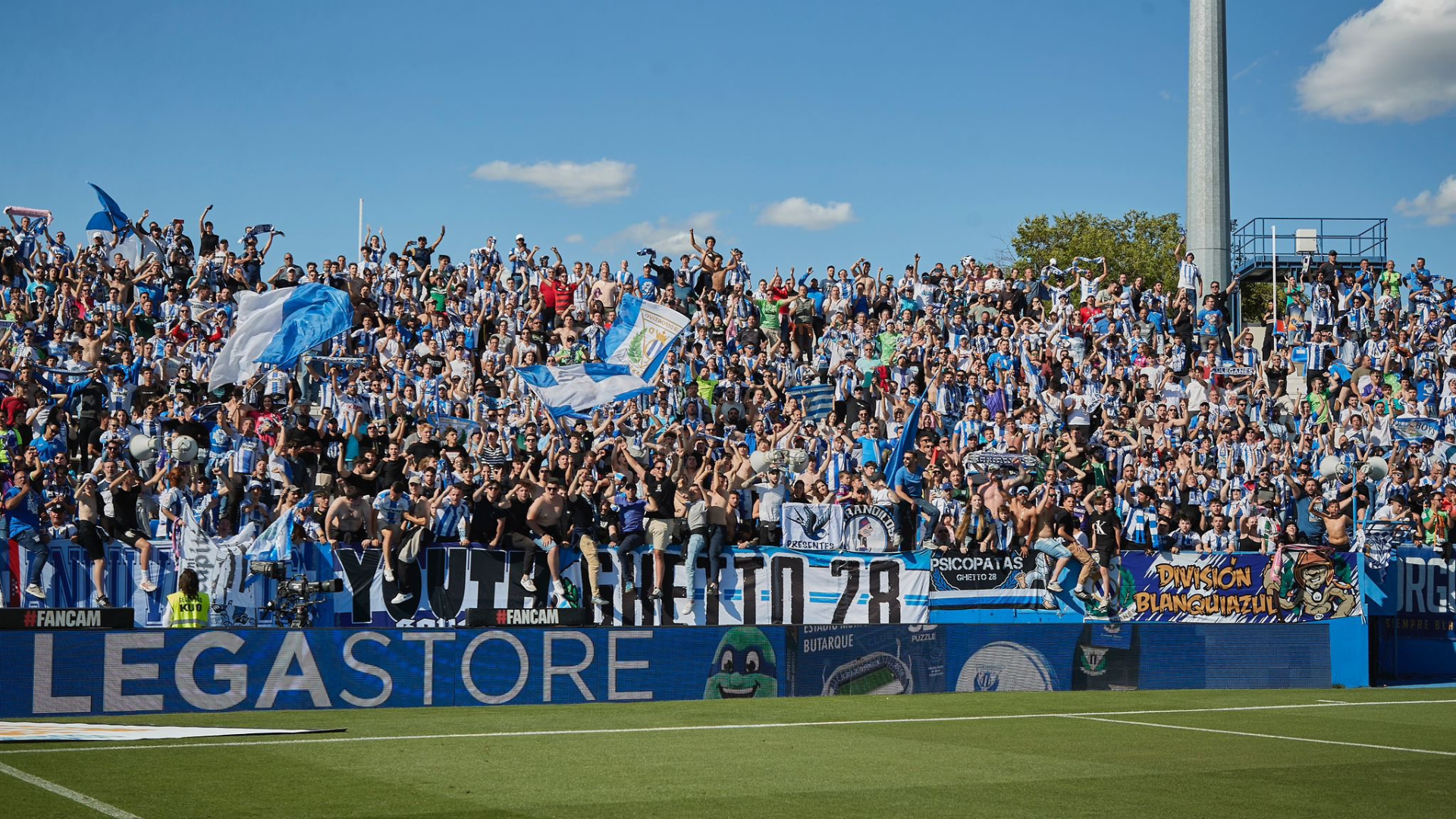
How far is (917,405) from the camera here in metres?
24.6

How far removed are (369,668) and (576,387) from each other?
8349mm

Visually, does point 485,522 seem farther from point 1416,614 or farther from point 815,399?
point 1416,614

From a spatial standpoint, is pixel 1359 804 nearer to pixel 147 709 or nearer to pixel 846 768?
pixel 846 768

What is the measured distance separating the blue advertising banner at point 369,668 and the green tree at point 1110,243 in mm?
55946

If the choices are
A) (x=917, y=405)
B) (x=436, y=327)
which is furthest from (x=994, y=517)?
(x=436, y=327)

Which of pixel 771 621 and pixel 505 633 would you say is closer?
pixel 505 633

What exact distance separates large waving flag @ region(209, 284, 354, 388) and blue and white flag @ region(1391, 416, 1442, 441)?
Answer: 763 inches

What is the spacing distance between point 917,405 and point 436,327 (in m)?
8.85

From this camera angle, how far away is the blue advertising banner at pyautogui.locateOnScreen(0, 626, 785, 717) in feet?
48.4

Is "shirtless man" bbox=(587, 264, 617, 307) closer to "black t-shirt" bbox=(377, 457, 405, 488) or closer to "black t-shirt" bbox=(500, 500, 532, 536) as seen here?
"black t-shirt" bbox=(377, 457, 405, 488)

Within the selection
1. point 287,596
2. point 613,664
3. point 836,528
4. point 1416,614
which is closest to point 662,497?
point 836,528

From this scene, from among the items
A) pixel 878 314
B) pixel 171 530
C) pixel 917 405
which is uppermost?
pixel 878 314

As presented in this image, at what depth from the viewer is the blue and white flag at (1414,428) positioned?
27.7m

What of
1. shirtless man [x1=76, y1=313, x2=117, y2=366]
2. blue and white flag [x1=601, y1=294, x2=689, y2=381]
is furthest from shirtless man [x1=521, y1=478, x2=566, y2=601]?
shirtless man [x1=76, y1=313, x2=117, y2=366]
